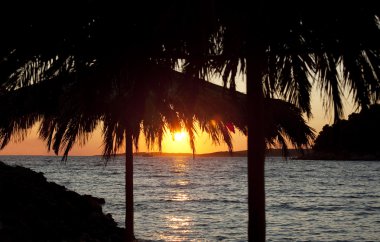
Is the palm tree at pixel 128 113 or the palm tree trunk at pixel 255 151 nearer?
the palm tree trunk at pixel 255 151

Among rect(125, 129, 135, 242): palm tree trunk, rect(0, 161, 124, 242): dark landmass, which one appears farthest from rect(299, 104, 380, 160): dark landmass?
rect(0, 161, 124, 242): dark landmass

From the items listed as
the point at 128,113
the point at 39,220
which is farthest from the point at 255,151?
the point at 39,220

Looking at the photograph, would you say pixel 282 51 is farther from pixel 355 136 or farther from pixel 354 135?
pixel 355 136

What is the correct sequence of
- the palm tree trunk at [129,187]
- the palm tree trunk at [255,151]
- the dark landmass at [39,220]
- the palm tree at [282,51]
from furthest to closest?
the dark landmass at [39,220] < the palm tree trunk at [129,187] < the palm tree trunk at [255,151] < the palm tree at [282,51]

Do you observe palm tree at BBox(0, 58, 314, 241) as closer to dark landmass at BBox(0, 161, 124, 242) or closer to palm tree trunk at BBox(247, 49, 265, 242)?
palm tree trunk at BBox(247, 49, 265, 242)

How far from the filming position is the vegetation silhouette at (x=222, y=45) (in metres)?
4.86

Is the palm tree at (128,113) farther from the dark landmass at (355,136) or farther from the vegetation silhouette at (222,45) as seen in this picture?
the dark landmass at (355,136)

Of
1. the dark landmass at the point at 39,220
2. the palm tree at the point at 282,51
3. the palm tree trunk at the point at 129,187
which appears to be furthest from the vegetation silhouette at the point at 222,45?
the dark landmass at the point at 39,220

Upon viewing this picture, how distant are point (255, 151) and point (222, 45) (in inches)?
53.0

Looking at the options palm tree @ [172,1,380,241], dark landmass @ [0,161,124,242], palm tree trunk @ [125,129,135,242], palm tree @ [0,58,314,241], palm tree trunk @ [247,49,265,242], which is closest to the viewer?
palm tree @ [172,1,380,241]

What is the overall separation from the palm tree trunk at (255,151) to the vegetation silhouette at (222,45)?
0.04 feet

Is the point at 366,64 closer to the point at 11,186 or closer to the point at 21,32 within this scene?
the point at 21,32

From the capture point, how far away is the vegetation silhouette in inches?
191

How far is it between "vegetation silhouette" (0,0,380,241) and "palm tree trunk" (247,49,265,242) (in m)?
0.01
